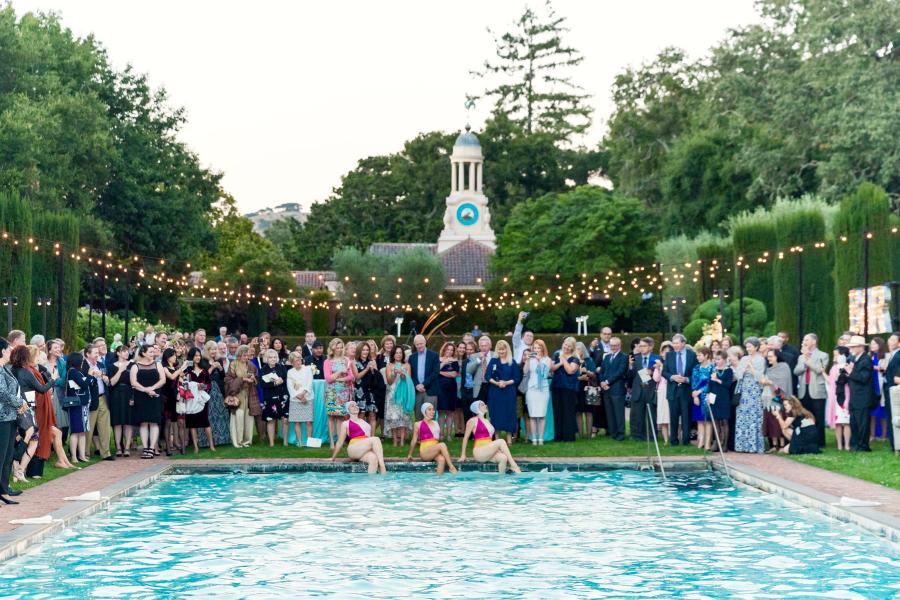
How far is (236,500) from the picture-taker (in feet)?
48.5

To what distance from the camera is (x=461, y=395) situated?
20.2 metres

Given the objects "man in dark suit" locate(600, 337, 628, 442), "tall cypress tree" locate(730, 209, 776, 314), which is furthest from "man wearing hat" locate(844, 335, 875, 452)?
"tall cypress tree" locate(730, 209, 776, 314)

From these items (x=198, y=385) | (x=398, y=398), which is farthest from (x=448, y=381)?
(x=198, y=385)

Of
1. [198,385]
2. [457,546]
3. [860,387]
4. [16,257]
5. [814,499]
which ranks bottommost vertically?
[457,546]

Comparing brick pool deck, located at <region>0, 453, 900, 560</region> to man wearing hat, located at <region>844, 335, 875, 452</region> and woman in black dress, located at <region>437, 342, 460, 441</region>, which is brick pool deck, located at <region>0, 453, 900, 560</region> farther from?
woman in black dress, located at <region>437, 342, 460, 441</region>

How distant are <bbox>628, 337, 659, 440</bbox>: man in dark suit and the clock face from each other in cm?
5579

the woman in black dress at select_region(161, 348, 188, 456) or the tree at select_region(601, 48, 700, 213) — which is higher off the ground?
the tree at select_region(601, 48, 700, 213)

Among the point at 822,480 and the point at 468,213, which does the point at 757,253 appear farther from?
the point at 468,213

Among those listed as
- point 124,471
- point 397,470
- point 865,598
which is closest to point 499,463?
point 397,470

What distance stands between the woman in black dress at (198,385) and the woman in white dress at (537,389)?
485 centimetres

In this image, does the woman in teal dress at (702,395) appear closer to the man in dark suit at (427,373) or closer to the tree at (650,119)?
the man in dark suit at (427,373)

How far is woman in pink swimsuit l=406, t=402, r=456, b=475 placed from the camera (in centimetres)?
1703

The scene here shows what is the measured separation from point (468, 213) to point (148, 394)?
5856cm

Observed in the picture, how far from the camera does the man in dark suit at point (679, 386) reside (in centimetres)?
1930
